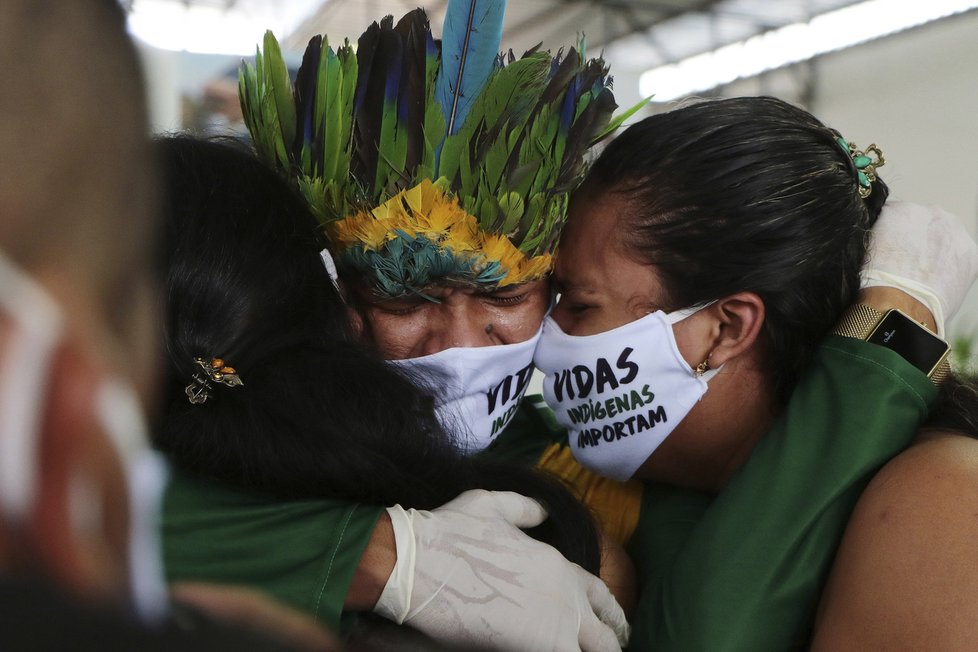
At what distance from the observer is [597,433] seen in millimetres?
2014

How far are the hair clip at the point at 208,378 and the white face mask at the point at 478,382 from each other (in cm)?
53

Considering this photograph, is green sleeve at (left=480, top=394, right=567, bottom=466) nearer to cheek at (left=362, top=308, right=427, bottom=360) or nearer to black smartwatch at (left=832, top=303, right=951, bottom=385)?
cheek at (left=362, top=308, right=427, bottom=360)

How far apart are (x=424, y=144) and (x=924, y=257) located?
1.05 metres

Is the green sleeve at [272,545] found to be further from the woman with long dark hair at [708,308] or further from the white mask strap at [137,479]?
the white mask strap at [137,479]

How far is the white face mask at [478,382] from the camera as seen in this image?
1.91 meters

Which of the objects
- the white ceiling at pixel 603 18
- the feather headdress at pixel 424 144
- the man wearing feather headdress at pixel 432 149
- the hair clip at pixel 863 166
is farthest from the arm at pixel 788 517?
the white ceiling at pixel 603 18

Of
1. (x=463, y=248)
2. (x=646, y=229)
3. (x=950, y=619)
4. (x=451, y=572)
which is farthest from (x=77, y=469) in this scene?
(x=646, y=229)

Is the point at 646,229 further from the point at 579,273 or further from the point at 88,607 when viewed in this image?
the point at 88,607

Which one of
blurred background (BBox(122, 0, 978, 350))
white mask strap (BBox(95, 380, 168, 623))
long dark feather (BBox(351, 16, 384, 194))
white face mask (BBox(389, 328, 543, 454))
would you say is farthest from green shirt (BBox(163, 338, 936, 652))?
blurred background (BBox(122, 0, 978, 350))

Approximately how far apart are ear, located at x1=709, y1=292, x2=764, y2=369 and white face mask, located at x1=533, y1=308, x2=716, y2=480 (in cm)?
4

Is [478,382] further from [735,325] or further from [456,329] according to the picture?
[735,325]

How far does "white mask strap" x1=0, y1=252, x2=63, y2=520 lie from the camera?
25 centimetres

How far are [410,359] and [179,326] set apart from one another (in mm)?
684

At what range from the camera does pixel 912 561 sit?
4.49 ft
